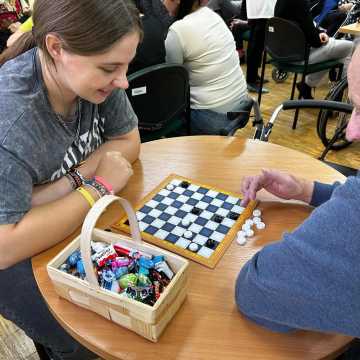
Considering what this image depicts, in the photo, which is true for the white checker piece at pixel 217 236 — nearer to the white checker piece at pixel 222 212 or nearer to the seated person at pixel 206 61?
the white checker piece at pixel 222 212

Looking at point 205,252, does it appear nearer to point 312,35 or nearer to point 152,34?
point 152,34

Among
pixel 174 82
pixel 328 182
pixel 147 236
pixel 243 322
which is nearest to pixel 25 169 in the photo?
pixel 147 236

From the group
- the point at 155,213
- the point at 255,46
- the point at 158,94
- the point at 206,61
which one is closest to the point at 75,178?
the point at 155,213

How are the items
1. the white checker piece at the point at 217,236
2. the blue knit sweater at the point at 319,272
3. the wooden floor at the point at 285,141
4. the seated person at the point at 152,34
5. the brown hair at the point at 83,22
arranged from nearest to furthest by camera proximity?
the blue knit sweater at the point at 319,272 < the brown hair at the point at 83,22 < the white checker piece at the point at 217,236 < the wooden floor at the point at 285,141 < the seated person at the point at 152,34

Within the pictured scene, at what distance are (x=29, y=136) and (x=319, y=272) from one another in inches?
27.8

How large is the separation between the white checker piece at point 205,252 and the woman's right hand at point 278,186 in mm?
204

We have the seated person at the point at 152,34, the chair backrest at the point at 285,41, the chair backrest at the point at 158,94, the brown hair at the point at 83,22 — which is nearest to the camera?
the brown hair at the point at 83,22

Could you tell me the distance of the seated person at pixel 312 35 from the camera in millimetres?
2752

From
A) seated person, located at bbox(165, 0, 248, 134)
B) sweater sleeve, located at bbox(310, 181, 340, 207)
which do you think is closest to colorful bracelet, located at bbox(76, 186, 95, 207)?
sweater sleeve, located at bbox(310, 181, 340, 207)

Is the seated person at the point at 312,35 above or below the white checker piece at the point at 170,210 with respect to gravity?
above

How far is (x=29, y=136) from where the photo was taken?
861 mm

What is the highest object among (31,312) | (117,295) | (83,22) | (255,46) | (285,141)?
(83,22)

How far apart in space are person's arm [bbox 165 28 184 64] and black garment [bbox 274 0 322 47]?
52.9 inches

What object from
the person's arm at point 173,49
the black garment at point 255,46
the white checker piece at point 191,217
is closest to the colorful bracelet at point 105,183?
the white checker piece at point 191,217
